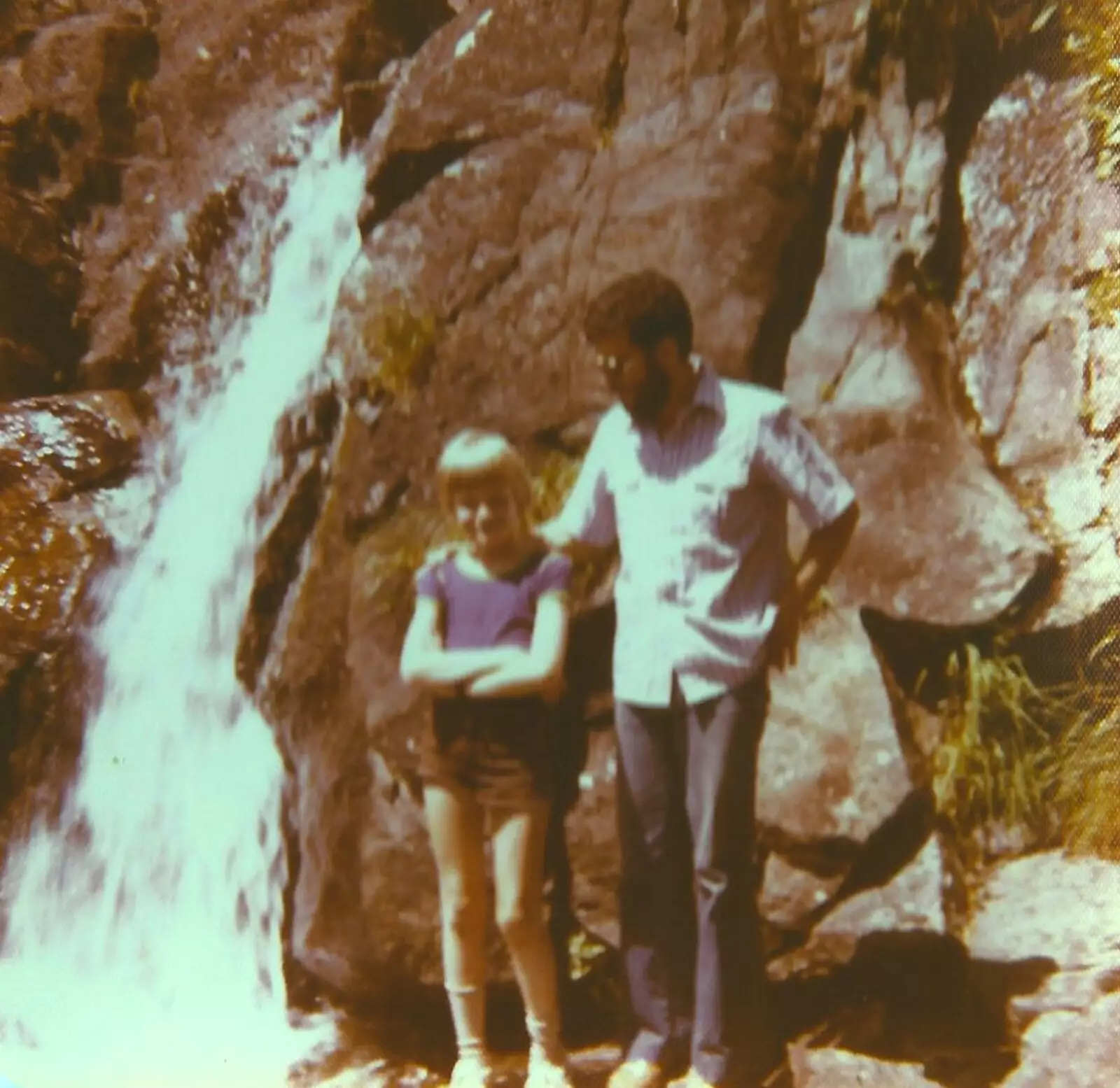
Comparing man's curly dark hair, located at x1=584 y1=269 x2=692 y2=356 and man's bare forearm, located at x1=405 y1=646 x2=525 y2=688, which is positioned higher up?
man's curly dark hair, located at x1=584 y1=269 x2=692 y2=356

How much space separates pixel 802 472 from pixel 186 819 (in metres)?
0.94

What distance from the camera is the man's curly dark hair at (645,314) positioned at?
1356mm

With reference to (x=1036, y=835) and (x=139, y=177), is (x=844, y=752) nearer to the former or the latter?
(x=1036, y=835)

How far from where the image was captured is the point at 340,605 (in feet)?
5.15

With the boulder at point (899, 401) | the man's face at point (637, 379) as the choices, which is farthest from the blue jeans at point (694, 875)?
the man's face at point (637, 379)

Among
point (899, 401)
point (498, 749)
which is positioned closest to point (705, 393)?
point (899, 401)

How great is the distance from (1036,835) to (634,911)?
0.43 metres

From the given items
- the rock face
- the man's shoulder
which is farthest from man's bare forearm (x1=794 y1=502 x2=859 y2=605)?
the rock face

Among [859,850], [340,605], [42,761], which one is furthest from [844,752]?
[42,761]

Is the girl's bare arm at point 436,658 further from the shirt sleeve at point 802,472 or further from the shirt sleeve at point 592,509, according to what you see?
the shirt sleeve at point 802,472

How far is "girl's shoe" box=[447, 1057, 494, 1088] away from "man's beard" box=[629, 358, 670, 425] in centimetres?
74

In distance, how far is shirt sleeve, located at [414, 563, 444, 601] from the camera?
141cm

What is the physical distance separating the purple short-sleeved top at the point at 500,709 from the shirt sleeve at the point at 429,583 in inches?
0.7

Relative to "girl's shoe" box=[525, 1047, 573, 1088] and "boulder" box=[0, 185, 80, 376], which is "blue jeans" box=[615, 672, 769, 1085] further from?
Answer: "boulder" box=[0, 185, 80, 376]
